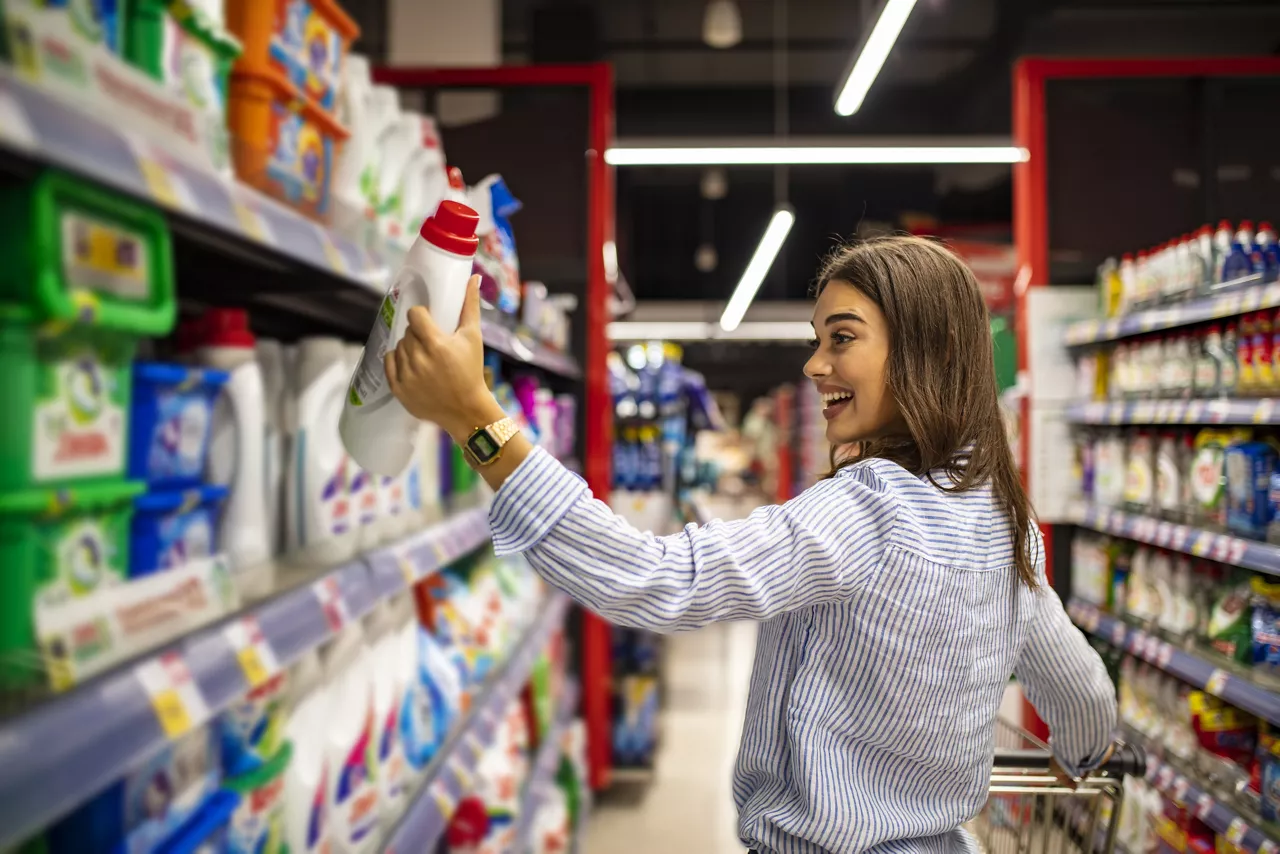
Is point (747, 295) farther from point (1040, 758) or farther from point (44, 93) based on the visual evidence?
point (44, 93)

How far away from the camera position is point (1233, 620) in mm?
2994

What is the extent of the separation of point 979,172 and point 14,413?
12.9m

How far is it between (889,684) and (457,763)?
115 cm

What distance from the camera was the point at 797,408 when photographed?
17.4 meters

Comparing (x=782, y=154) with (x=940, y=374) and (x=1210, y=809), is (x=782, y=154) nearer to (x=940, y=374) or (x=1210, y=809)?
(x=1210, y=809)

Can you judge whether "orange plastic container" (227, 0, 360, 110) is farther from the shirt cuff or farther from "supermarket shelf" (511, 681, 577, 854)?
"supermarket shelf" (511, 681, 577, 854)

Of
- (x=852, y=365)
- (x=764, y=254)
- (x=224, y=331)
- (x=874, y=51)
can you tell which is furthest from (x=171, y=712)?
(x=764, y=254)

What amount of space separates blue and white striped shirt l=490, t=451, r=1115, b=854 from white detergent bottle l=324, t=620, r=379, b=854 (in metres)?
0.62

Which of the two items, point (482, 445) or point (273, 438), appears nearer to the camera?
point (482, 445)

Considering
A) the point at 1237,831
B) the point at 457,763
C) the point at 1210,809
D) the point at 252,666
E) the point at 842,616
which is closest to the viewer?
the point at 252,666

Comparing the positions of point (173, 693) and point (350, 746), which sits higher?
point (173, 693)

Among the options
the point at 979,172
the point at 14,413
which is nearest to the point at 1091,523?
the point at 14,413

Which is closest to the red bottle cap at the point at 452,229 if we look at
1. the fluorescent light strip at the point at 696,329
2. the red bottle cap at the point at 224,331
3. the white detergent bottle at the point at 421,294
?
the white detergent bottle at the point at 421,294

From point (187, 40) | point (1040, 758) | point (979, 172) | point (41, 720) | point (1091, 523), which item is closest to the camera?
point (41, 720)
